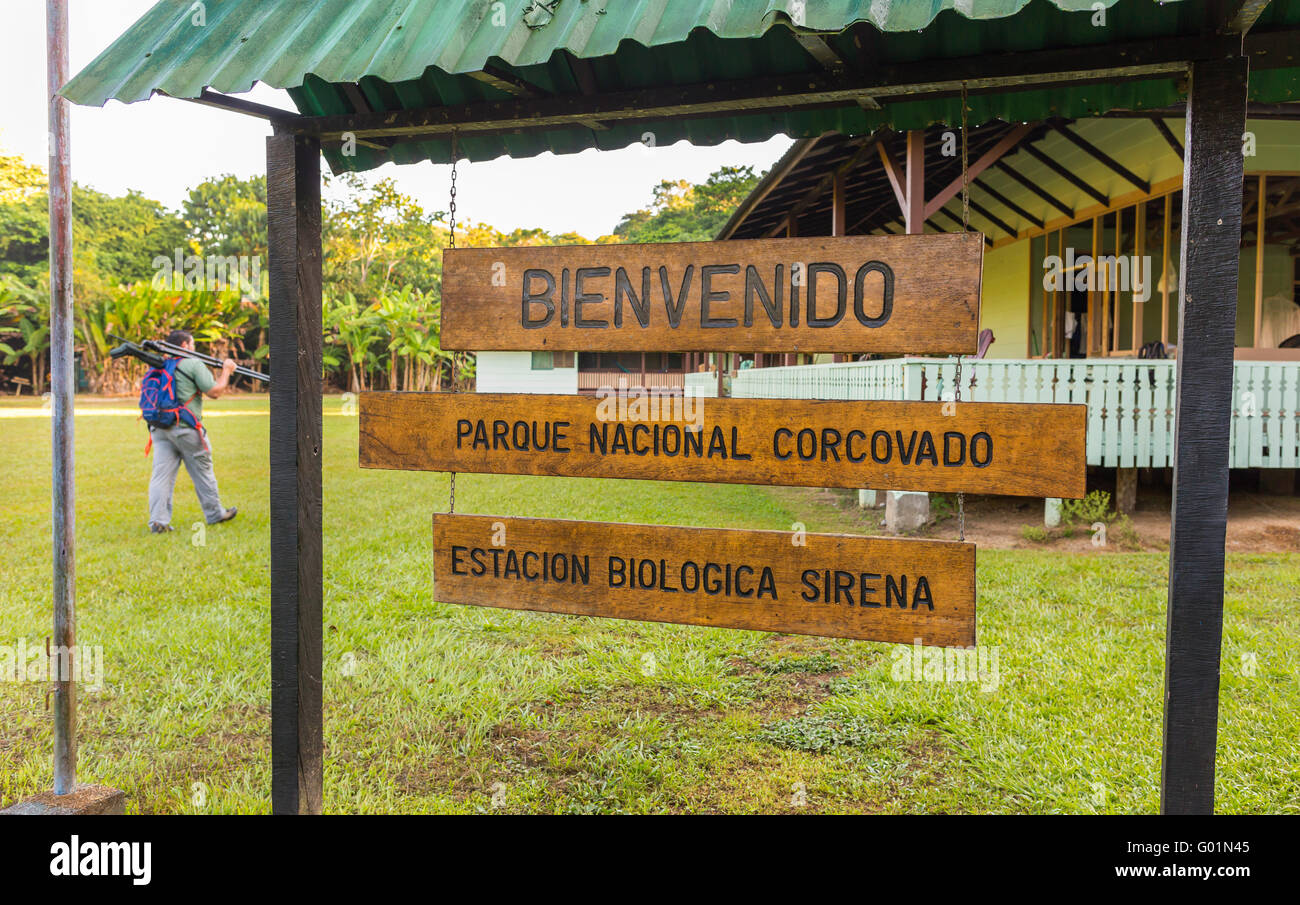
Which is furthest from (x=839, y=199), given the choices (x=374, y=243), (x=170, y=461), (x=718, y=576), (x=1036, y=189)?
(x=374, y=243)

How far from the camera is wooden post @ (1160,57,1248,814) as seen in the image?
2270mm

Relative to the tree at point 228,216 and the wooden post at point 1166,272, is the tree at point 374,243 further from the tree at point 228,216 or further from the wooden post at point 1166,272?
the wooden post at point 1166,272

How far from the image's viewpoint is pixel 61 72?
292 cm

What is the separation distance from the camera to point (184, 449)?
8617mm

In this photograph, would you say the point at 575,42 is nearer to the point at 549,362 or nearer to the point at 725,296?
the point at 725,296

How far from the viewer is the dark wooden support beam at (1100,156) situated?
1123 cm

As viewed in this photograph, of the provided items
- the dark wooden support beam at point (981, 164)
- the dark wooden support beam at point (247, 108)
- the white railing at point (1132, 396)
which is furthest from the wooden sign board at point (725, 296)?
the dark wooden support beam at point (981, 164)

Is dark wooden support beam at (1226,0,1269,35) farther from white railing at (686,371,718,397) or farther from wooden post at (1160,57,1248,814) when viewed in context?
white railing at (686,371,718,397)

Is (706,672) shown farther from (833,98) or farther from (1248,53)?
(1248,53)

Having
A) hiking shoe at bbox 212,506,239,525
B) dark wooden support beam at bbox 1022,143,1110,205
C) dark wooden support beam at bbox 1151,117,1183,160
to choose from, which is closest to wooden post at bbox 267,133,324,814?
hiking shoe at bbox 212,506,239,525

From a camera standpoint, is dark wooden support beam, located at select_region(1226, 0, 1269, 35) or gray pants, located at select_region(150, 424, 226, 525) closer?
dark wooden support beam, located at select_region(1226, 0, 1269, 35)

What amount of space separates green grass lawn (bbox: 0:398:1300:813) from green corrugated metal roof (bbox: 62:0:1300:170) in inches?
103

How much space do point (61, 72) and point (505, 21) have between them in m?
1.60

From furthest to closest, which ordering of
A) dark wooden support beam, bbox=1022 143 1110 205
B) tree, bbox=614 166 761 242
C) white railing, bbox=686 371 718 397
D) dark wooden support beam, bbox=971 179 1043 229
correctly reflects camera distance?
tree, bbox=614 166 761 242, white railing, bbox=686 371 718 397, dark wooden support beam, bbox=971 179 1043 229, dark wooden support beam, bbox=1022 143 1110 205
